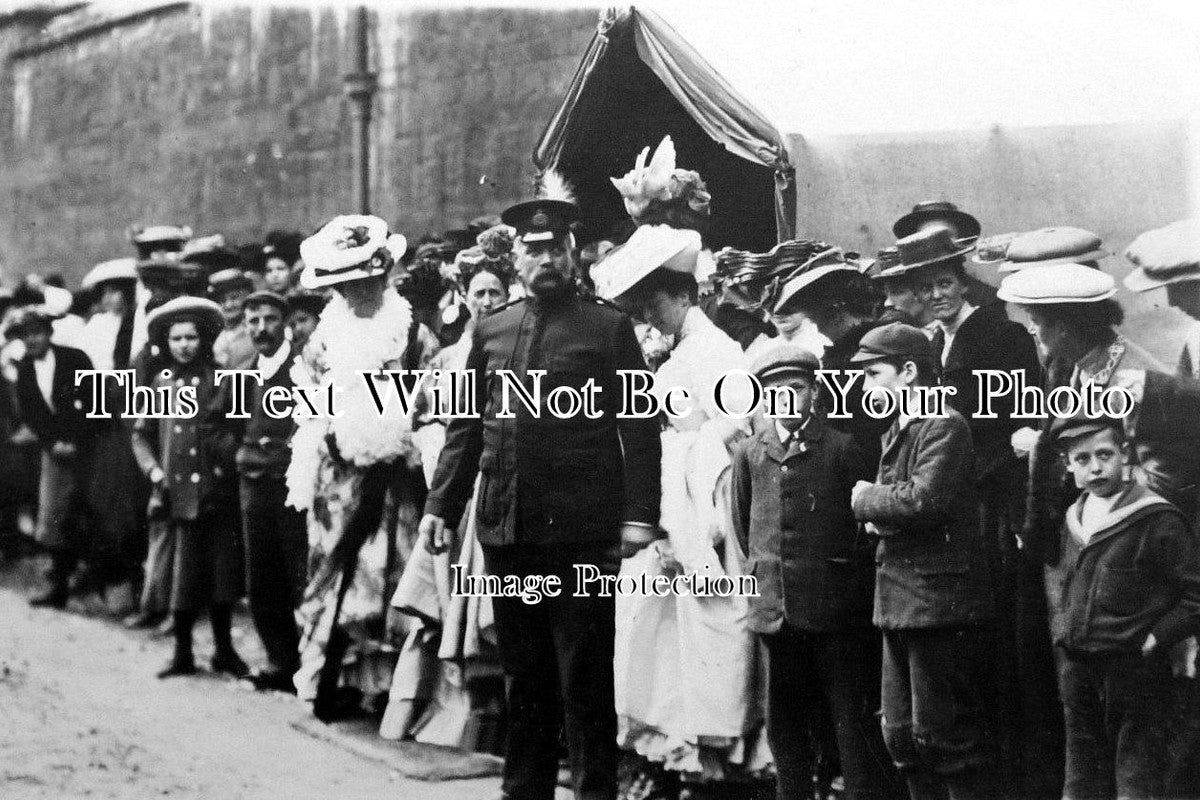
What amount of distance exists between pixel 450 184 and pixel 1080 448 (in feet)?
11.0

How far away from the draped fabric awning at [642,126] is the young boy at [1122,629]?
61.9 inches

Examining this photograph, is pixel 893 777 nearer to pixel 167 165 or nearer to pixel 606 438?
pixel 606 438

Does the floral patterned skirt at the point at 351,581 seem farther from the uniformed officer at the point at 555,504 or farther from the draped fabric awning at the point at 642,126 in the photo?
the draped fabric awning at the point at 642,126

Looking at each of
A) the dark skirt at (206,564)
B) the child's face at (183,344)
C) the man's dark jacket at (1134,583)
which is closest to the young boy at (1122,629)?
the man's dark jacket at (1134,583)

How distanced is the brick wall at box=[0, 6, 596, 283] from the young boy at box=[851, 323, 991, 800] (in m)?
2.54

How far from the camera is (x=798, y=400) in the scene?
434 cm

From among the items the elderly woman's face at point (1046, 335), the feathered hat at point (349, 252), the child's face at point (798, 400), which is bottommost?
the child's face at point (798, 400)

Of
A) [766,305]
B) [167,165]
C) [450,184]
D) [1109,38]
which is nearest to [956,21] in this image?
[1109,38]

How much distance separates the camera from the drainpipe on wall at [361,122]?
257 inches

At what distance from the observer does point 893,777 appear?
4156mm

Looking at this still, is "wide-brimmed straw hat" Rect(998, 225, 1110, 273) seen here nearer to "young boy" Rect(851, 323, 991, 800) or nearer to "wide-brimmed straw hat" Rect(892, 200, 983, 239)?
"wide-brimmed straw hat" Rect(892, 200, 983, 239)

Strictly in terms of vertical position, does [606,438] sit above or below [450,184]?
below

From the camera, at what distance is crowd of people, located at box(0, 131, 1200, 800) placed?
403 cm

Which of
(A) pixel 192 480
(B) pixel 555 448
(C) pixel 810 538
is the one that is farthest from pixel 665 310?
(A) pixel 192 480
